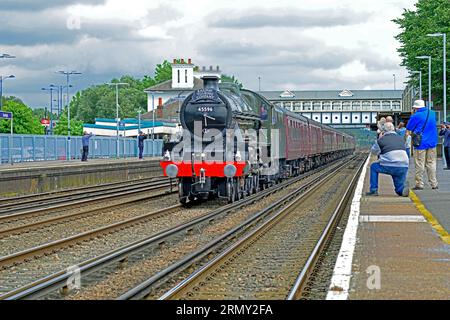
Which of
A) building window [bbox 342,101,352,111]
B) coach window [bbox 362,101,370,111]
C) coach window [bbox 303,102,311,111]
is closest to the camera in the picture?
coach window [bbox 303,102,311,111]

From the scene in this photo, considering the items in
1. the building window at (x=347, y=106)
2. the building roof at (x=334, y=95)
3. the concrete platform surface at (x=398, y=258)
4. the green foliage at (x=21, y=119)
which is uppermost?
the building roof at (x=334, y=95)

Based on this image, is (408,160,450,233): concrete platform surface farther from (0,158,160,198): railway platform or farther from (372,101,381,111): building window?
(372,101,381,111): building window

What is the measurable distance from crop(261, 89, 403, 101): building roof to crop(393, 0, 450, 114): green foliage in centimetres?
8028

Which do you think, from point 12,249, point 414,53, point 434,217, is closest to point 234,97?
point 434,217

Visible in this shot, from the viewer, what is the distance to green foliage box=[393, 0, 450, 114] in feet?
202

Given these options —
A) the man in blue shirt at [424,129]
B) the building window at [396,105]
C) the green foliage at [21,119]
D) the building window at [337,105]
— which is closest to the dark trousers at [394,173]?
the man in blue shirt at [424,129]

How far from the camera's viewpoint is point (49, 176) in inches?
1164

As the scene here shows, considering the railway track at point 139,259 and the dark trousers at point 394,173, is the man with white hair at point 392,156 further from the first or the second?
the railway track at point 139,259

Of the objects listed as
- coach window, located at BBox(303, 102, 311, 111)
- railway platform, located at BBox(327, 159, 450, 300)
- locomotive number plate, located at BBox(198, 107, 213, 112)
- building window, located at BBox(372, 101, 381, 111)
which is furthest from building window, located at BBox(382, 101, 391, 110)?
railway platform, located at BBox(327, 159, 450, 300)

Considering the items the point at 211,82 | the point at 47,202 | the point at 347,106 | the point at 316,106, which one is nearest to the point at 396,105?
the point at 347,106

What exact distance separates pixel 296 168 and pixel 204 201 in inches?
602

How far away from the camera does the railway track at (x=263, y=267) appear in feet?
29.5

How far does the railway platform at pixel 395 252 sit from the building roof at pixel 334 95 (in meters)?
135
